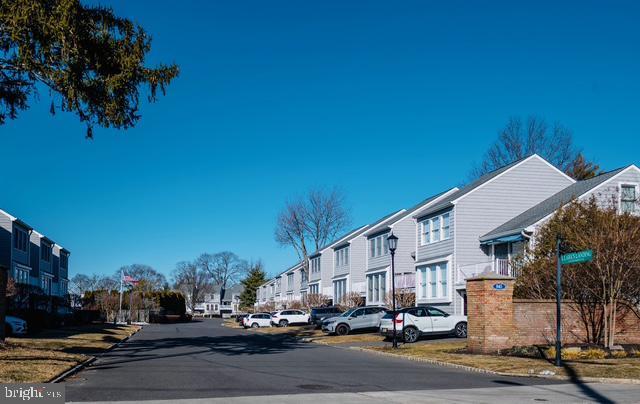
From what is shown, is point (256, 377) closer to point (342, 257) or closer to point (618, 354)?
point (618, 354)

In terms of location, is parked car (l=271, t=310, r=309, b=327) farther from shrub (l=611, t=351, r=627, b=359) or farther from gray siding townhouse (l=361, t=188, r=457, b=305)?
shrub (l=611, t=351, r=627, b=359)

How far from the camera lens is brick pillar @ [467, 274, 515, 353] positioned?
23562 mm

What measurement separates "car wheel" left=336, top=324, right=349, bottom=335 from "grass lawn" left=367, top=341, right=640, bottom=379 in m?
14.1

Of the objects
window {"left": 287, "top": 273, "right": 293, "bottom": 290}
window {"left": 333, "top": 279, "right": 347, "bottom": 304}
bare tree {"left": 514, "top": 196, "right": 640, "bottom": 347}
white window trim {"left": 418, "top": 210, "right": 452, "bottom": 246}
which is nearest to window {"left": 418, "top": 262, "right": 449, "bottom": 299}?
white window trim {"left": 418, "top": 210, "right": 452, "bottom": 246}

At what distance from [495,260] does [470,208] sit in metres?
3.57

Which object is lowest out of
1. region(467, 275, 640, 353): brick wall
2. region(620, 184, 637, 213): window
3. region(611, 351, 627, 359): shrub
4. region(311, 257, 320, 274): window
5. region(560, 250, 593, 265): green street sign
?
region(611, 351, 627, 359): shrub

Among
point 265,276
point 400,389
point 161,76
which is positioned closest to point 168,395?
point 400,389

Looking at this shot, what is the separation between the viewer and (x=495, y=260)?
123 ft

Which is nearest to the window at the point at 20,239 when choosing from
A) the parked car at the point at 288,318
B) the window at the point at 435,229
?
the parked car at the point at 288,318

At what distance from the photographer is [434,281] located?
41844 millimetres

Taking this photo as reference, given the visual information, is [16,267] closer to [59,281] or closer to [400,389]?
[59,281]

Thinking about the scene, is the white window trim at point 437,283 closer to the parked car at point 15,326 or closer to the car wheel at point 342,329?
the car wheel at point 342,329

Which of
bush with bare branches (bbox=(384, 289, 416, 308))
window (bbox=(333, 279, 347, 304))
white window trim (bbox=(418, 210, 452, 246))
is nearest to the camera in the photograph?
white window trim (bbox=(418, 210, 452, 246))

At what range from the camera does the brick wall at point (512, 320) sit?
23656 millimetres
